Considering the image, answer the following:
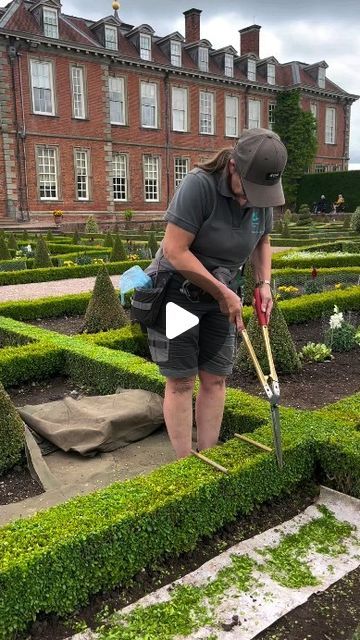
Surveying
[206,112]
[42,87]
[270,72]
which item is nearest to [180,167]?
[206,112]

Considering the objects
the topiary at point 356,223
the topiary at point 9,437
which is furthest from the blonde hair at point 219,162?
the topiary at point 356,223

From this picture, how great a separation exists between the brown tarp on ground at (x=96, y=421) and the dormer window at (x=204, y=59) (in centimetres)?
3099

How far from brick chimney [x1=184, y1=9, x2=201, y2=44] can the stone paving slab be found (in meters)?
35.1

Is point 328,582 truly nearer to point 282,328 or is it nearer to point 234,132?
point 282,328

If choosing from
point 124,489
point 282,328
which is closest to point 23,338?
point 282,328

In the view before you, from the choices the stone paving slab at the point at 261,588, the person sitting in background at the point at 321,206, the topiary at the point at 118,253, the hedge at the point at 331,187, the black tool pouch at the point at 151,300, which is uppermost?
the hedge at the point at 331,187

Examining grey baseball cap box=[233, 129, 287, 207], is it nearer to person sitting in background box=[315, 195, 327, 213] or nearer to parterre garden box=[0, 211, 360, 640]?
parterre garden box=[0, 211, 360, 640]

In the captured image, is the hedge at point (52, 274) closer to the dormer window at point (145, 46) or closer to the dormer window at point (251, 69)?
the dormer window at point (145, 46)

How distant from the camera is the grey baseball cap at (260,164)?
7.20ft

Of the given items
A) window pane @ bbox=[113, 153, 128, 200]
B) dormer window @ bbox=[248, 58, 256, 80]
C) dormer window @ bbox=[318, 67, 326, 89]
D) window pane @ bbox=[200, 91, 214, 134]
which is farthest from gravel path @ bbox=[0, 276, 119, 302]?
dormer window @ bbox=[318, 67, 326, 89]

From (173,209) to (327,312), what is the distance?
5054 mm

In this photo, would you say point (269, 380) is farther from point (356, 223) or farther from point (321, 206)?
point (321, 206)

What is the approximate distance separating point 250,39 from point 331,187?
1132cm

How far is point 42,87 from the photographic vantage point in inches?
971
